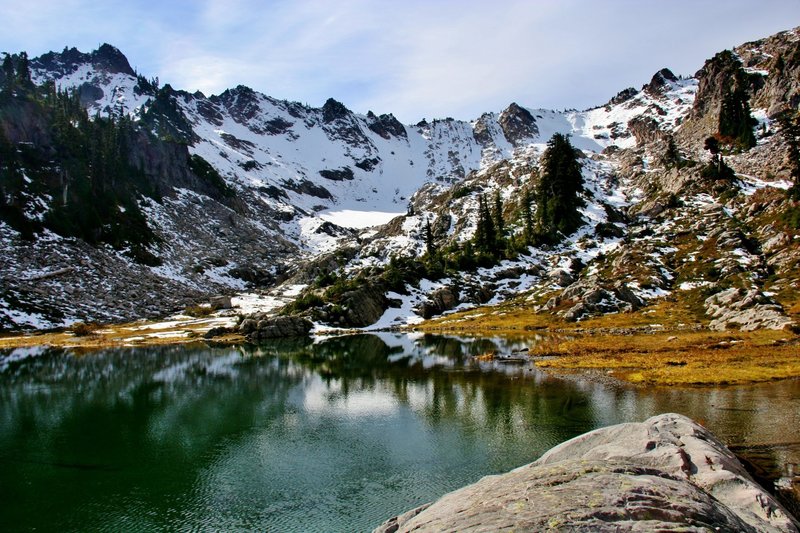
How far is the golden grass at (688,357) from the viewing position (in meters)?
46.2

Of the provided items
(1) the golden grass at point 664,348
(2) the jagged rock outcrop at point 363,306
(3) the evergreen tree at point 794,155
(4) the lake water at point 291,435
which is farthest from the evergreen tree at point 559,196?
(4) the lake water at point 291,435

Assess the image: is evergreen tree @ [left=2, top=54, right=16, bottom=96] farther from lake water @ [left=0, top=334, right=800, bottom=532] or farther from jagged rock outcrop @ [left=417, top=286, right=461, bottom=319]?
jagged rock outcrop @ [left=417, top=286, right=461, bottom=319]

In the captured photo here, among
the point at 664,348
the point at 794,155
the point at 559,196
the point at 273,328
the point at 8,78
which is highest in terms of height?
the point at 8,78

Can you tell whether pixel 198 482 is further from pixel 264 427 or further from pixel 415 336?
pixel 415 336

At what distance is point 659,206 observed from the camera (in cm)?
16350

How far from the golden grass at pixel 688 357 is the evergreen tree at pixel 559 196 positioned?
98206 millimetres

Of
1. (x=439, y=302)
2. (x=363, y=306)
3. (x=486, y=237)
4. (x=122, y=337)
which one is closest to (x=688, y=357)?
(x=439, y=302)

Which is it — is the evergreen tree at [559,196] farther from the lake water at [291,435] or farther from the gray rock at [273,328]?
the lake water at [291,435]

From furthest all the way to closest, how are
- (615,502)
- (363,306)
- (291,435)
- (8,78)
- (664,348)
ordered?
1. (8,78)
2. (363,306)
3. (664,348)
4. (291,435)
5. (615,502)

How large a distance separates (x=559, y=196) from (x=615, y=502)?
173546mm

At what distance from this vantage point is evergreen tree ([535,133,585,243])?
560ft

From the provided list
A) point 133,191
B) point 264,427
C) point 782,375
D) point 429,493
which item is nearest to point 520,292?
point 782,375

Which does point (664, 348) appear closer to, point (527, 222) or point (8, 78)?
point (527, 222)

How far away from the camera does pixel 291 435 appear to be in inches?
1490
